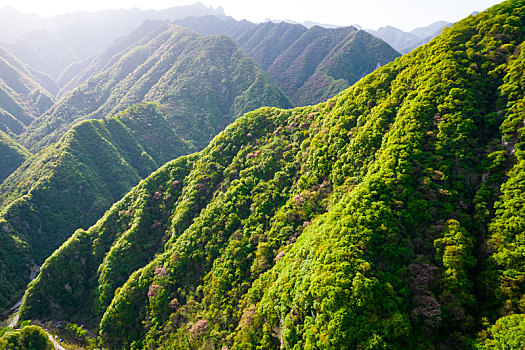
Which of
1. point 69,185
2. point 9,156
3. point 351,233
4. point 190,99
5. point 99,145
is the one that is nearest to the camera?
point 351,233

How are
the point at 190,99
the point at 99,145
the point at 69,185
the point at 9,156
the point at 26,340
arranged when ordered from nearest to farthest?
the point at 26,340 → the point at 69,185 → the point at 99,145 → the point at 9,156 → the point at 190,99

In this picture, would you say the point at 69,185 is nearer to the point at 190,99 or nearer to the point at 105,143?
the point at 105,143

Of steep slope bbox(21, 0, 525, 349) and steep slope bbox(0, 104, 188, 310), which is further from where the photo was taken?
steep slope bbox(0, 104, 188, 310)

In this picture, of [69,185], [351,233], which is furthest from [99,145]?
[351,233]

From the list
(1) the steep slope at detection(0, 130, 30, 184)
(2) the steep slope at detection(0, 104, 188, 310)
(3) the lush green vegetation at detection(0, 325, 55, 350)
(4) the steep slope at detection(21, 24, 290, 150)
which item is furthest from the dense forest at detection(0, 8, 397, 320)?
(3) the lush green vegetation at detection(0, 325, 55, 350)

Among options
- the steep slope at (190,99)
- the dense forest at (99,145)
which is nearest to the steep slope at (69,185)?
the dense forest at (99,145)

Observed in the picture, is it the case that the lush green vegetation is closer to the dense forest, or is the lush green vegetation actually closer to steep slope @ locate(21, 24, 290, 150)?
the dense forest

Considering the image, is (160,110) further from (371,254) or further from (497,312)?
(497,312)
